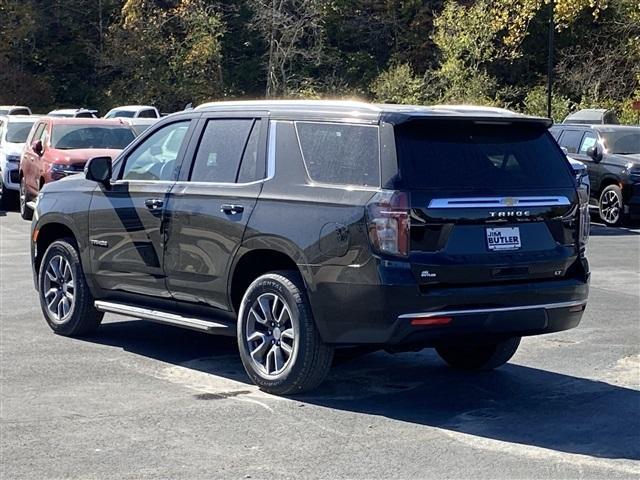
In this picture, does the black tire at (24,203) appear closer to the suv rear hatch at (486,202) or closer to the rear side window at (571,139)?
the rear side window at (571,139)

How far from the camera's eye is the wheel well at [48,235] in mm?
9500

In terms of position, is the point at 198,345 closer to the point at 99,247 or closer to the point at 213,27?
the point at 99,247

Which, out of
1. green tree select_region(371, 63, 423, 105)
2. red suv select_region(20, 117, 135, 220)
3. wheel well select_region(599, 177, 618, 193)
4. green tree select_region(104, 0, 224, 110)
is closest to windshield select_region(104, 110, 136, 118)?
green tree select_region(371, 63, 423, 105)

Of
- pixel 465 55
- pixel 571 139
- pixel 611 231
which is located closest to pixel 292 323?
pixel 611 231

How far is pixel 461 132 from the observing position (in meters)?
7.21

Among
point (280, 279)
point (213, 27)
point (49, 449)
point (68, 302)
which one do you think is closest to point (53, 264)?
point (68, 302)

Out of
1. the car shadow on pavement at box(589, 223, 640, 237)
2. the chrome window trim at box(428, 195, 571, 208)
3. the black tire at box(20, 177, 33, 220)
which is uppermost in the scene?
the chrome window trim at box(428, 195, 571, 208)

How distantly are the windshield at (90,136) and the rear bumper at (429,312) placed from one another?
12164 millimetres

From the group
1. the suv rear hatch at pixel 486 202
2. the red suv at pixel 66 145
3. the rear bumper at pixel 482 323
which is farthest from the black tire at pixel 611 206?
the rear bumper at pixel 482 323

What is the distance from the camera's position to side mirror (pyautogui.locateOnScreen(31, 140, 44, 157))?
18.7m

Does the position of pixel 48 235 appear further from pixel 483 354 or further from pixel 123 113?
pixel 123 113

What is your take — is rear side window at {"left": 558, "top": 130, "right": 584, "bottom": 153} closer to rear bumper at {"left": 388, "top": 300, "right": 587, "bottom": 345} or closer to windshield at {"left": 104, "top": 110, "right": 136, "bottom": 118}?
windshield at {"left": 104, "top": 110, "right": 136, "bottom": 118}

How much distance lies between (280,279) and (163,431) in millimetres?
1335

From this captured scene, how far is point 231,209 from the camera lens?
7.71 meters
